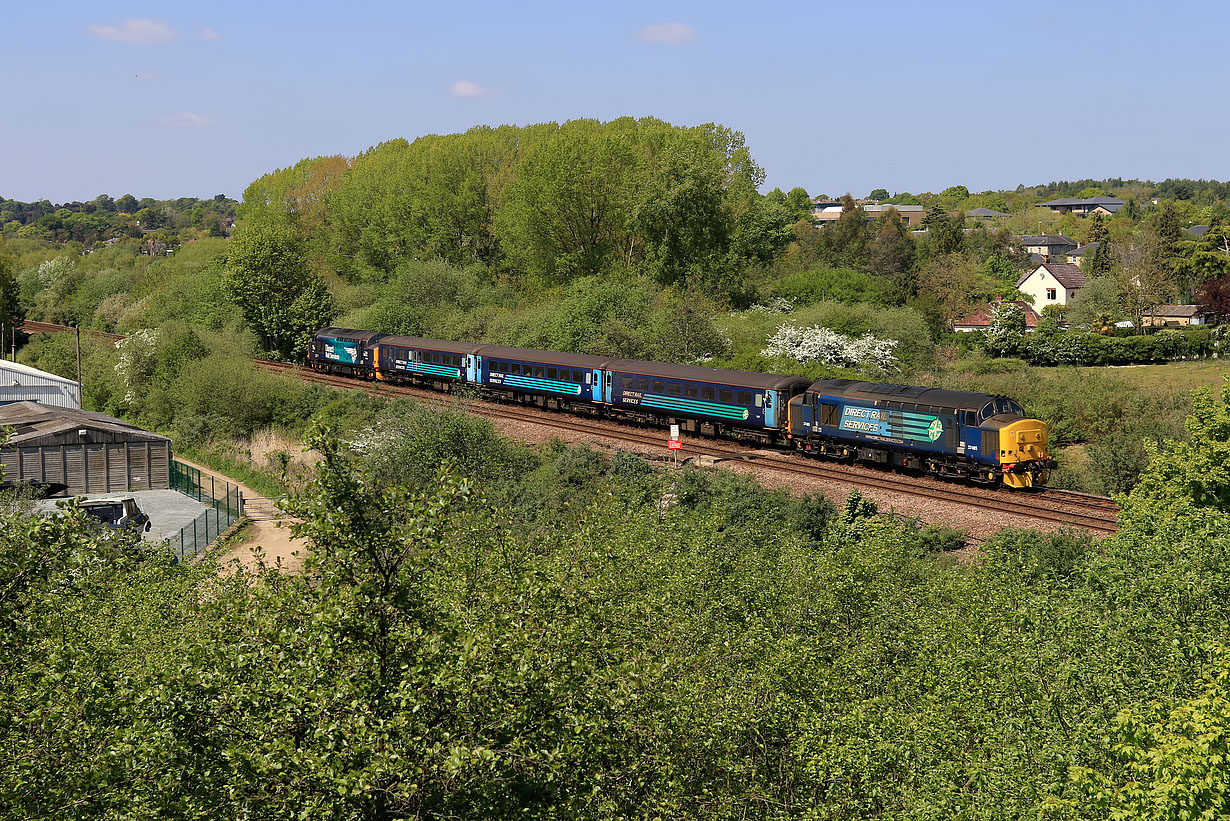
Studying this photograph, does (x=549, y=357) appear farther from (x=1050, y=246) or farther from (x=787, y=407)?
(x=1050, y=246)

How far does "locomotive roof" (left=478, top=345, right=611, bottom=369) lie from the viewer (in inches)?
1978

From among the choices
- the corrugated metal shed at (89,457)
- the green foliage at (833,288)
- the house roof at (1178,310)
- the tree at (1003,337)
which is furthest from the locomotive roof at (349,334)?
the house roof at (1178,310)

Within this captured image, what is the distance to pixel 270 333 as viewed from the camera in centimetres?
7800

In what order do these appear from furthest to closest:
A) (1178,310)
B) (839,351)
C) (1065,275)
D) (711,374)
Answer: (1065,275)
(1178,310)
(839,351)
(711,374)

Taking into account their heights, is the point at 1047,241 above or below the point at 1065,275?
above

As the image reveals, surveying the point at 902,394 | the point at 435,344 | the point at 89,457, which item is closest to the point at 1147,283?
the point at 902,394

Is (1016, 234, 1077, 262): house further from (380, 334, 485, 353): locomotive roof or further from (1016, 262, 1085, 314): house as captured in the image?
(380, 334, 485, 353): locomotive roof

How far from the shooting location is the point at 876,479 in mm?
37625

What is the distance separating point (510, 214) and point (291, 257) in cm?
1823

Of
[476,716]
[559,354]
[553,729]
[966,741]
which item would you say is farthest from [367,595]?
[559,354]

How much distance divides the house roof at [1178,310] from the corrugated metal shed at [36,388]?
84.0m

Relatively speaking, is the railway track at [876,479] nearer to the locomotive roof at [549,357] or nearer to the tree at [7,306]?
the locomotive roof at [549,357]

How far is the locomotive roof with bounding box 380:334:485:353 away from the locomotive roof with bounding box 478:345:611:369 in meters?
1.49

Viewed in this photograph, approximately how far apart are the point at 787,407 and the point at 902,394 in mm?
5342
